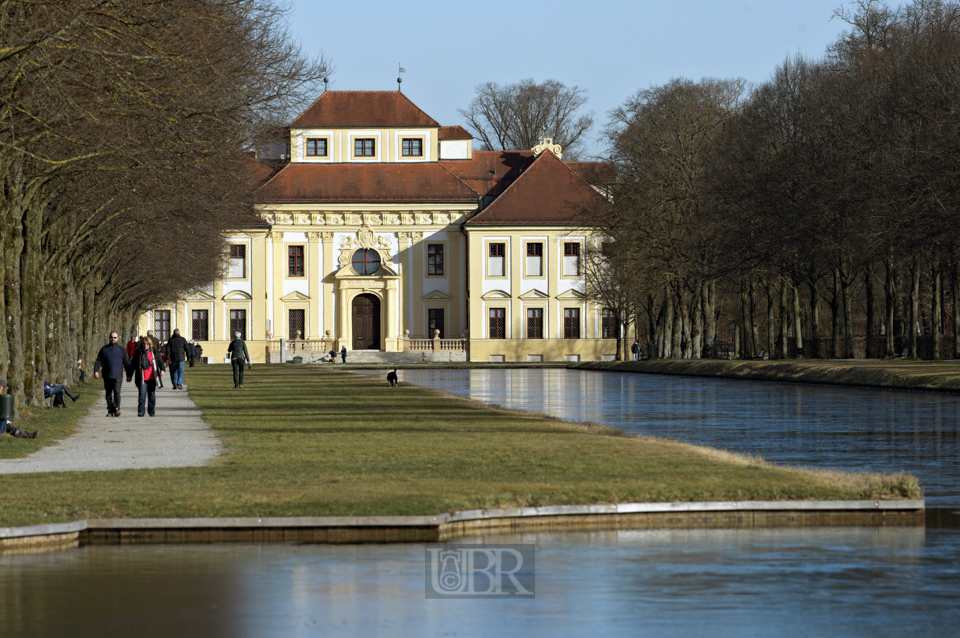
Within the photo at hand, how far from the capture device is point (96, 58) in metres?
18.5

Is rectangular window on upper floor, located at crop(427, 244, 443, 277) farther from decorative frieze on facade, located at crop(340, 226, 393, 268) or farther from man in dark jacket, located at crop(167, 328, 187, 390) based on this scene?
man in dark jacket, located at crop(167, 328, 187, 390)

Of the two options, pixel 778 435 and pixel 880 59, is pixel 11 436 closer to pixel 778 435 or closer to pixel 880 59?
pixel 778 435

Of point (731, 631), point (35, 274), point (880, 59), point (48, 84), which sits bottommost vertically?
point (731, 631)

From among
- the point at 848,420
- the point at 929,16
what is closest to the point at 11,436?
the point at 848,420

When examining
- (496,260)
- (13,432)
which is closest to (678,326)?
(496,260)

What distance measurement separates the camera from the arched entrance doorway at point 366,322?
9256 cm

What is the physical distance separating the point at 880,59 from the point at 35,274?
37557mm

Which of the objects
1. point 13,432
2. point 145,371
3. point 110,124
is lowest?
point 13,432

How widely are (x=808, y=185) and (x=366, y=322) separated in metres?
46.7

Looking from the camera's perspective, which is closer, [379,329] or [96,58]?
[96,58]

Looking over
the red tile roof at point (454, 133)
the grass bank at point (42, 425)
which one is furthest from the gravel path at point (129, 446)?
the red tile roof at point (454, 133)

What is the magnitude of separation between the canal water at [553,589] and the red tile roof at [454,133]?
87341mm

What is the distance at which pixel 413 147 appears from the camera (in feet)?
306
